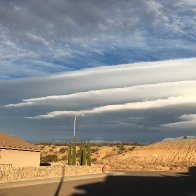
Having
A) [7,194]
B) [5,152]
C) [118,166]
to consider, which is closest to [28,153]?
[5,152]

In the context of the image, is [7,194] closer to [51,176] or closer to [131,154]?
[51,176]

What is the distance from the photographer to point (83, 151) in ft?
196

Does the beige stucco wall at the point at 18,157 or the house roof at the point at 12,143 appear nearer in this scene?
the beige stucco wall at the point at 18,157

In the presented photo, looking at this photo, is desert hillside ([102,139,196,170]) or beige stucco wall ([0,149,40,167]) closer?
beige stucco wall ([0,149,40,167])

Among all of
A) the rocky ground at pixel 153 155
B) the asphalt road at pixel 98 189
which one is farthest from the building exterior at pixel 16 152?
the rocky ground at pixel 153 155

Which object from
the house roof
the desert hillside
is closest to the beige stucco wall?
the house roof

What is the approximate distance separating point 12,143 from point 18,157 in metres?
1.68

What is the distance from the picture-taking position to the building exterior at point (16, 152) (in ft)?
155

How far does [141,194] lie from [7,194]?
8.16m

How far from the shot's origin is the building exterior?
47.2 metres

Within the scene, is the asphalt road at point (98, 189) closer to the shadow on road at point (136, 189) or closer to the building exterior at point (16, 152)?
the shadow on road at point (136, 189)

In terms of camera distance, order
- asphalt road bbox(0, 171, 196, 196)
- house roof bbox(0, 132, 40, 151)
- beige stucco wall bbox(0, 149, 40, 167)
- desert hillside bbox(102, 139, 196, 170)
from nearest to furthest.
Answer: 1. asphalt road bbox(0, 171, 196, 196)
2. beige stucco wall bbox(0, 149, 40, 167)
3. house roof bbox(0, 132, 40, 151)
4. desert hillside bbox(102, 139, 196, 170)

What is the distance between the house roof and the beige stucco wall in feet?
1.72

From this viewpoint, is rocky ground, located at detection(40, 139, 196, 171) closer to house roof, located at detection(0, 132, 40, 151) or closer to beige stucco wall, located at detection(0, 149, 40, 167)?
house roof, located at detection(0, 132, 40, 151)
